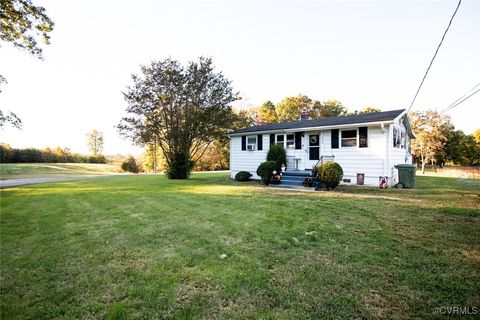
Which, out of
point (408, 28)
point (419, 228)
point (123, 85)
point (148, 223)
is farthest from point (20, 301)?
point (123, 85)

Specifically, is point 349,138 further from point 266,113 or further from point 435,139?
point 435,139

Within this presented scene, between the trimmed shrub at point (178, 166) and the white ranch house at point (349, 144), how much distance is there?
4960 mm

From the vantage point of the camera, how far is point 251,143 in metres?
16.1

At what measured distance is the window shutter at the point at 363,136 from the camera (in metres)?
11.8

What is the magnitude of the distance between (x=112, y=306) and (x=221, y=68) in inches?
723

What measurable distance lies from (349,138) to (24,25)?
49.6 ft

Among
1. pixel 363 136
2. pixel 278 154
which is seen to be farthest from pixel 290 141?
pixel 363 136

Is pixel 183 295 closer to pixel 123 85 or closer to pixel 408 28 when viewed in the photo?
pixel 408 28

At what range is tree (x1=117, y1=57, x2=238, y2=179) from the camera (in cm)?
1673

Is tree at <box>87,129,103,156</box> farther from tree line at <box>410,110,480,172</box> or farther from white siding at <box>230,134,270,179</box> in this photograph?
tree line at <box>410,110,480,172</box>

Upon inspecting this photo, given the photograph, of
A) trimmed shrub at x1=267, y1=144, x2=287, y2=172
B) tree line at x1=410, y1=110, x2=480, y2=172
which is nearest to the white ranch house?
trimmed shrub at x1=267, y1=144, x2=287, y2=172

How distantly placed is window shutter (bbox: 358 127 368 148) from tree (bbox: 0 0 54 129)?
14419 mm

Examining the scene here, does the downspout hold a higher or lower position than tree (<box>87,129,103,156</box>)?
lower

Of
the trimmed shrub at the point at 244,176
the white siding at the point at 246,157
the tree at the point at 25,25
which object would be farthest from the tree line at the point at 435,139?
the tree at the point at 25,25
